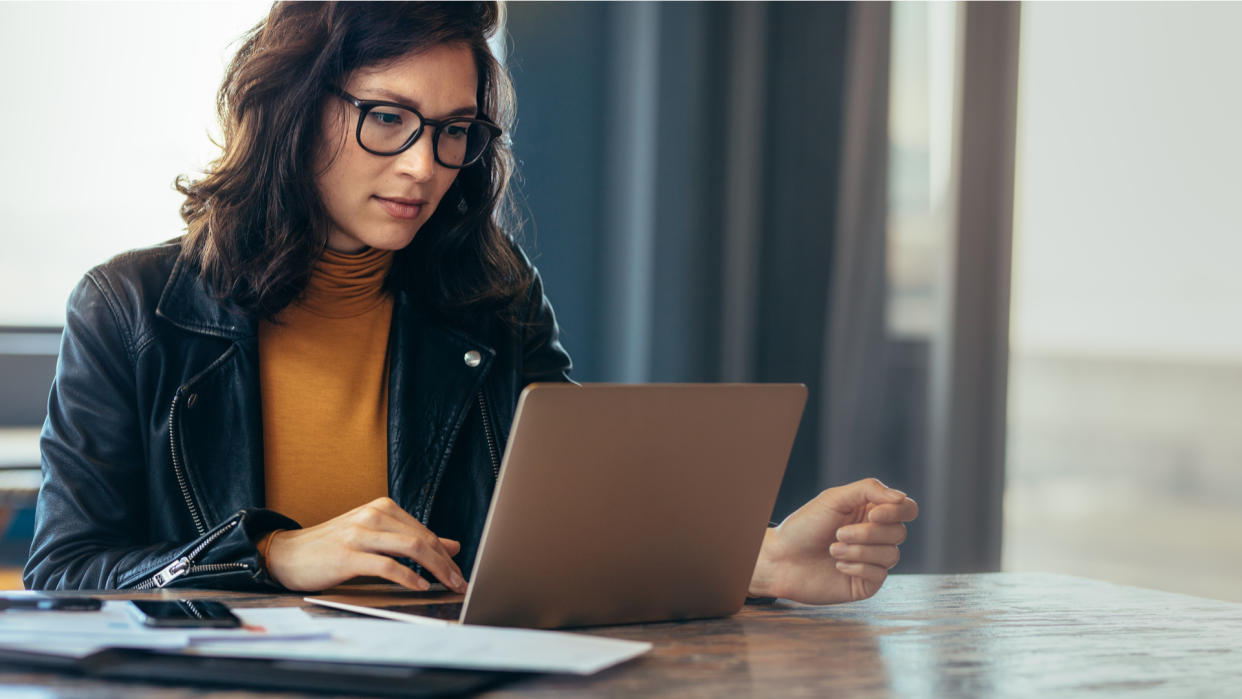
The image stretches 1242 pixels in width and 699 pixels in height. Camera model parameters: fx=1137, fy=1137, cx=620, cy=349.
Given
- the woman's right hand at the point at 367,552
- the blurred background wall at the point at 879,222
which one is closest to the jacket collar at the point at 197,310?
the woman's right hand at the point at 367,552

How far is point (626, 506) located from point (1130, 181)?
2.48 metres

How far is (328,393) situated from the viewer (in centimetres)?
156

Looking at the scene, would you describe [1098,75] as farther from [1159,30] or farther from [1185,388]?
[1185,388]

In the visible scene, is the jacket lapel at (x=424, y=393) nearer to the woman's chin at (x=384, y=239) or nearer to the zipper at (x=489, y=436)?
the zipper at (x=489, y=436)

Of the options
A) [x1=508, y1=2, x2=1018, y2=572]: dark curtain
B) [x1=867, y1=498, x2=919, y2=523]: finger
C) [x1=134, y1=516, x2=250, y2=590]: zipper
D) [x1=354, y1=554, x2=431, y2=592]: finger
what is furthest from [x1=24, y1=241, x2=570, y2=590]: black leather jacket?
[x1=508, y1=2, x2=1018, y2=572]: dark curtain

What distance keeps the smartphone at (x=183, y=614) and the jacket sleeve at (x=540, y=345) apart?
2.70ft

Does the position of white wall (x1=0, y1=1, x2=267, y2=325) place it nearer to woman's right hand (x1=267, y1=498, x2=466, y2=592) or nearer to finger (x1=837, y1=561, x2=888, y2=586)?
woman's right hand (x1=267, y1=498, x2=466, y2=592)

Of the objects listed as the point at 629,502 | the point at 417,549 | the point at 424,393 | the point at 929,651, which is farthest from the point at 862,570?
the point at 424,393

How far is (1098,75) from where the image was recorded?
3018mm

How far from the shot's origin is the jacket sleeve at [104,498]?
1.11 meters

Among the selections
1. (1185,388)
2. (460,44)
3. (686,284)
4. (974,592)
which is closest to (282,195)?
(460,44)

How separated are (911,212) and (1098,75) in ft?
1.95

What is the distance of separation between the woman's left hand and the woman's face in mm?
664

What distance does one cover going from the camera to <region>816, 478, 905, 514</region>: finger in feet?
3.76
